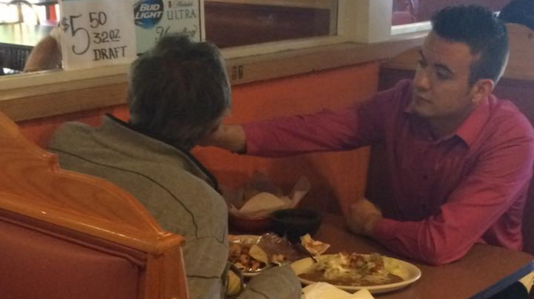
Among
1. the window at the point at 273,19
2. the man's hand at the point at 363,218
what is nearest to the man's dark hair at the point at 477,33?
the man's hand at the point at 363,218

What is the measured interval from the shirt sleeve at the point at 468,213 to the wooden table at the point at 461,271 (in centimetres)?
3

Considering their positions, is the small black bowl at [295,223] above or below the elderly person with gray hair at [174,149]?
below

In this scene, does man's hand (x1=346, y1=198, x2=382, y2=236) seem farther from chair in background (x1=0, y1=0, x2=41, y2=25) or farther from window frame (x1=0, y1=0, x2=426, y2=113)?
chair in background (x1=0, y1=0, x2=41, y2=25)

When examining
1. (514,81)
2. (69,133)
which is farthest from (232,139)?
(514,81)

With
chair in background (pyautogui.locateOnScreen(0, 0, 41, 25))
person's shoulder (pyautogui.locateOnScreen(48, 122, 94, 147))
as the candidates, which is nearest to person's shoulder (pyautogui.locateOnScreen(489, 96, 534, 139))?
person's shoulder (pyautogui.locateOnScreen(48, 122, 94, 147))

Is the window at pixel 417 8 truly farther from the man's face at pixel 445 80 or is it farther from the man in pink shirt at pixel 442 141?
the man's face at pixel 445 80

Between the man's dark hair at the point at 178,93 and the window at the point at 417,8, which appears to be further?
the window at the point at 417,8

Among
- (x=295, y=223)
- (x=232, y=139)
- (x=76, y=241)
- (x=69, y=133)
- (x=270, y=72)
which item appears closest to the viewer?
(x=76, y=241)

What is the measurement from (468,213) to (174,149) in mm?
735

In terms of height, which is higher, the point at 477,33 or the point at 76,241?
the point at 477,33

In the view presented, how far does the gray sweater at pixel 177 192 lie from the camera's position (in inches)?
49.6

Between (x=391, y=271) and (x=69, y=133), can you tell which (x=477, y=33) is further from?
(x=69, y=133)

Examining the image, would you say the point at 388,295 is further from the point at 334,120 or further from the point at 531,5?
the point at 531,5

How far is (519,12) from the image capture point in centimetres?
277
